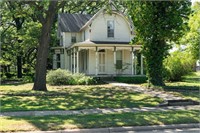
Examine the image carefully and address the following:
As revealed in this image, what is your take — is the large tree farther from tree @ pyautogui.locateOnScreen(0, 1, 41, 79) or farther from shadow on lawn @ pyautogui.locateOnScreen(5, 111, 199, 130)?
tree @ pyautogui.locateOnScreen(0, 1, 41, 79)

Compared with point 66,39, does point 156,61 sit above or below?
below

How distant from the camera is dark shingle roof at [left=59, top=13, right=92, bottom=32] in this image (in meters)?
35.5

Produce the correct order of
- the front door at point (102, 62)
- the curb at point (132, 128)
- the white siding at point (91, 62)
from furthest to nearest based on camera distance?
1. the front door at point (102, 62)
2. the white siding at point (91, 62)
3. the curb at point (132, 128)

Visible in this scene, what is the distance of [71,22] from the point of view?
36.9 m

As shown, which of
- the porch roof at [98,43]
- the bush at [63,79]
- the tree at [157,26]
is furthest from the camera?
the porch roof at [98,43]

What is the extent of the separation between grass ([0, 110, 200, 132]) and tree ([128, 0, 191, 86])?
33.3ft

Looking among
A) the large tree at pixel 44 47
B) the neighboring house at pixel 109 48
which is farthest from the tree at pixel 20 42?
the large tree at pixel 44 47

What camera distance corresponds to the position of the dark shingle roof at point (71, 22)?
117 ft

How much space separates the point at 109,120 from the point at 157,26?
12096 mm

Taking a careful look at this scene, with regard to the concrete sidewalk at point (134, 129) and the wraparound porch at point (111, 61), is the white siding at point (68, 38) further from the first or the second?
the concrete sidewalk at point (134, 129)

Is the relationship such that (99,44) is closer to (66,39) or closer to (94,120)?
(66,39)

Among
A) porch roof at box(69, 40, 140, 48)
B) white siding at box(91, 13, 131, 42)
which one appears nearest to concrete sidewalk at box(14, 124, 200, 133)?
porch roof at box(69, 40, 140, 48)

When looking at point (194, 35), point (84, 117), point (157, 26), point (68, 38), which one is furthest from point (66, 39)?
point (84, 117)

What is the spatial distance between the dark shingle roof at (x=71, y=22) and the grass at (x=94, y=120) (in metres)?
25.6
